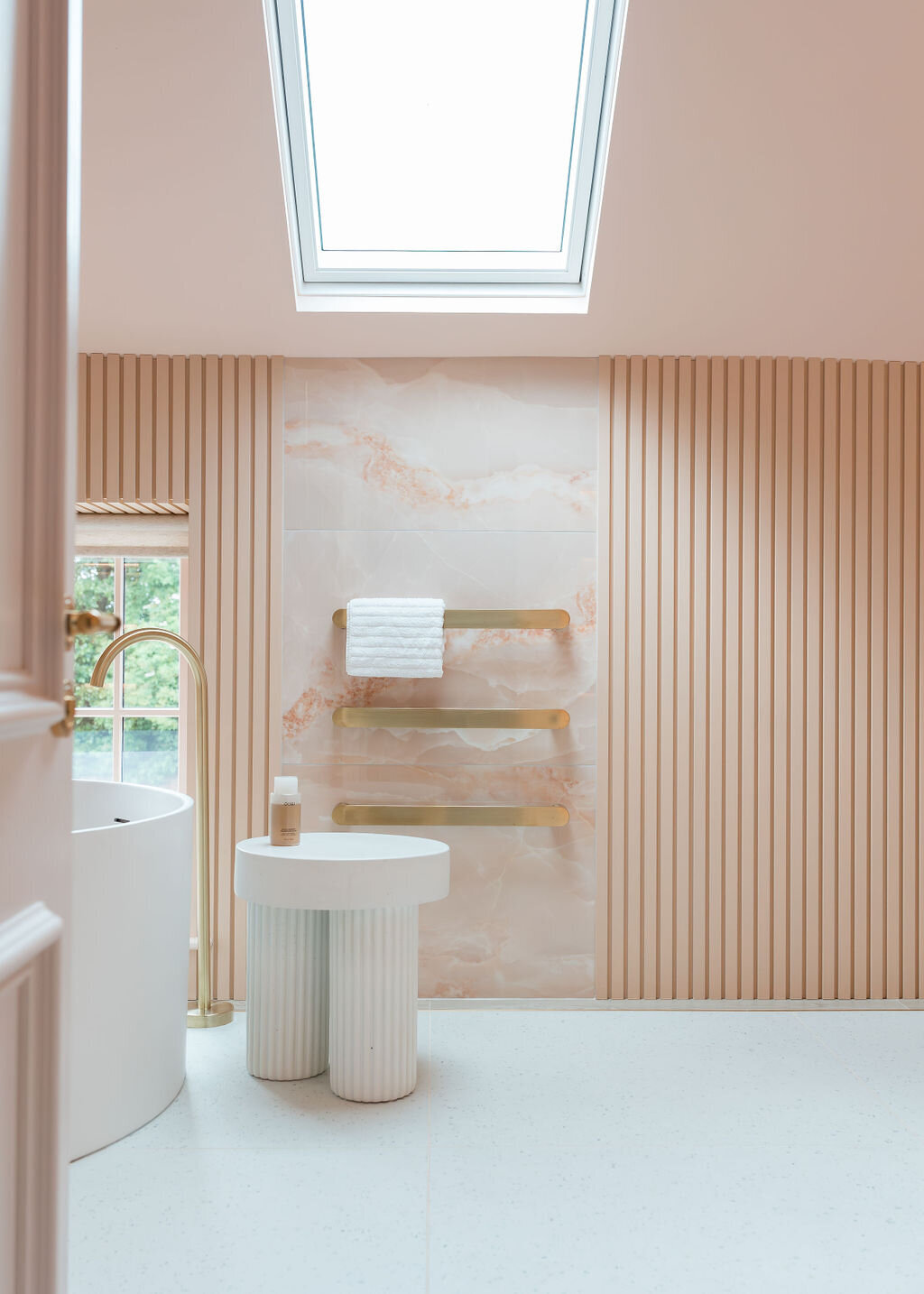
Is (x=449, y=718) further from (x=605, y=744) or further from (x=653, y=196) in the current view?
(x=653, y=196)

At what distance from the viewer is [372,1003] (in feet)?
6.88

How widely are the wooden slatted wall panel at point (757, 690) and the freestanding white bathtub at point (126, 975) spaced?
3.97 feet

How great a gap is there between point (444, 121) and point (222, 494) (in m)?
1.13

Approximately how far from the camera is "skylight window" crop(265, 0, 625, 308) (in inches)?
85.8

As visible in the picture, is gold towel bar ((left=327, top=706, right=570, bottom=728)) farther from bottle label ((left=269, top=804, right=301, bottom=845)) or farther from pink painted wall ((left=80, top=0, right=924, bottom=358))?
pink painted wall ((left=80, top=0, right=924, bottom=358))

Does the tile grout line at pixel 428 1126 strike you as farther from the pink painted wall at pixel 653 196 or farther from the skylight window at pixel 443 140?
the skylight window at pixel 443 140

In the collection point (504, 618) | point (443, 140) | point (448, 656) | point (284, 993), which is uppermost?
point (443, 140)

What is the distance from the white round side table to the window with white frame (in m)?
0.83

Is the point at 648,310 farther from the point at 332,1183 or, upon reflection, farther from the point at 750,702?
the point at 332,1183

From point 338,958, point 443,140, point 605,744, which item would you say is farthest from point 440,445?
point 338,958

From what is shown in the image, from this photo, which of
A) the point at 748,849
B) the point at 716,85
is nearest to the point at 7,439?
the point at 716,85

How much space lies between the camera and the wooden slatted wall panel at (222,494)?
275 centimetres

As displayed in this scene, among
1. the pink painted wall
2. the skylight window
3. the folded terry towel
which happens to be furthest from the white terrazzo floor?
the skylight window

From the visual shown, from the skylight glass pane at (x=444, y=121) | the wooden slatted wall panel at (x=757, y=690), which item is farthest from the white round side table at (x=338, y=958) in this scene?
the skylight glass pane at (x=444, y=121)
